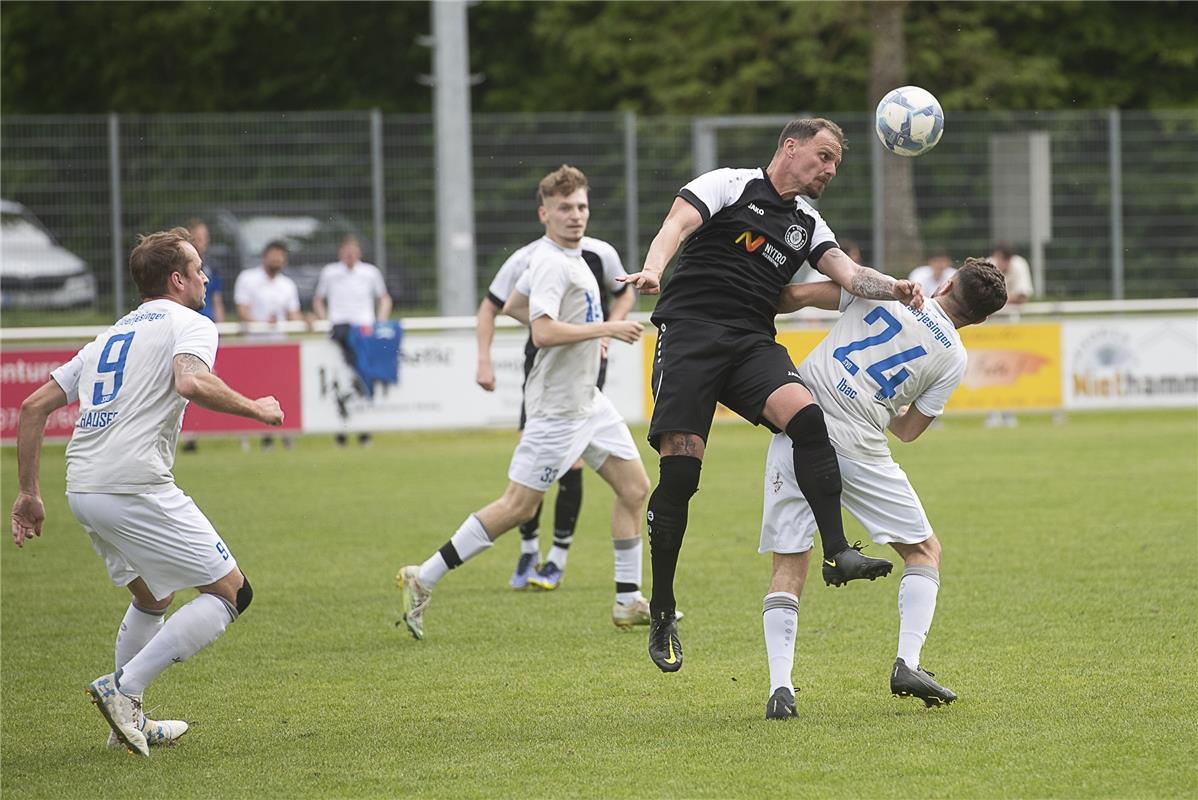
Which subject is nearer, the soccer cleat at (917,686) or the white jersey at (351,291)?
the soccer cleat at (917,686)

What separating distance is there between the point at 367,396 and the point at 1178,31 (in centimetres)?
2194

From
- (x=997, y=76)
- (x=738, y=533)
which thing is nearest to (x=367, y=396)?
(x=738, y=533)

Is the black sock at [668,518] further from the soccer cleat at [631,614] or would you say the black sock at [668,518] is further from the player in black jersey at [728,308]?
the soccer cleat at [631,614]

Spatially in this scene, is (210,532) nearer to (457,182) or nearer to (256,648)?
(256,648)

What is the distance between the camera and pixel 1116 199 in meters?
21.2

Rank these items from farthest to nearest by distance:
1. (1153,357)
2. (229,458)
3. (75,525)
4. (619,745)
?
(1153,357)
(229,458)
(75,525)
(619,745)

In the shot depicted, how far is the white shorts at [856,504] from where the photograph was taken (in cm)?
605

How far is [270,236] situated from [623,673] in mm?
14409

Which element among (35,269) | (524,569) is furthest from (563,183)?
(35,269)

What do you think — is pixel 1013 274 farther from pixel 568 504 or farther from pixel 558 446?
pixel 558 446

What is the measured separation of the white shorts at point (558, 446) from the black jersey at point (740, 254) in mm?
2096

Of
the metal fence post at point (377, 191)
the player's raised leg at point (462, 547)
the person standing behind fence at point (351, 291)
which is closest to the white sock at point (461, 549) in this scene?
the player's raised leg at point (462, 547)

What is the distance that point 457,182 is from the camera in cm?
1867

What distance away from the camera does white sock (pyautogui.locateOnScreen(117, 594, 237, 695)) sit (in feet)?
18.8
